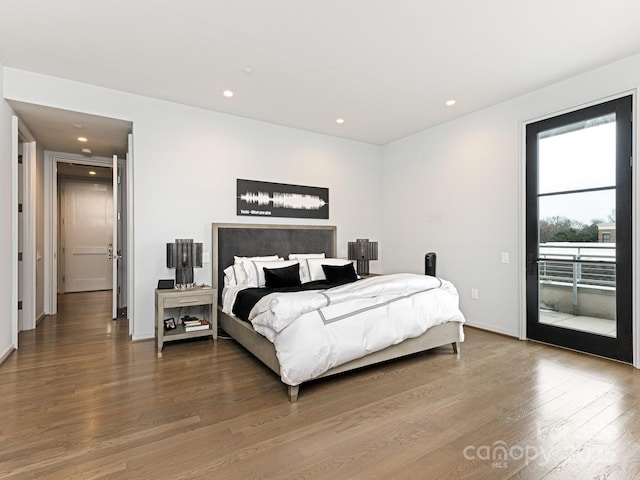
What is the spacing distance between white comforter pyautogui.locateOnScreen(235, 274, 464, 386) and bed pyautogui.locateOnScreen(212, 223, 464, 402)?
0.36ft

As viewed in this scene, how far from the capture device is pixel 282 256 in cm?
489

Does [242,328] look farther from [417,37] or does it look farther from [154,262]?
[417,37]

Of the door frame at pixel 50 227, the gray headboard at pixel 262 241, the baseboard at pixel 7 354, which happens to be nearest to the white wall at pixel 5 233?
the baseboard at pixel 7 354

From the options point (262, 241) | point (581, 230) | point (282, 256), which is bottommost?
point (282, 256)

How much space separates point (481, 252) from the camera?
446 cm

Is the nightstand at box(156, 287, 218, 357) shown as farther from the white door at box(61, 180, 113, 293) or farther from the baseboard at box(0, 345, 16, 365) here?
the white door at box(61, 180, 113, 293)

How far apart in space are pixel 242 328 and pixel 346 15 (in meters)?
2.87

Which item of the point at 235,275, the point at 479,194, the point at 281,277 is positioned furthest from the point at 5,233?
the point at 479,194

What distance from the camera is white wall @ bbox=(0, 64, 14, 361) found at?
3279mm

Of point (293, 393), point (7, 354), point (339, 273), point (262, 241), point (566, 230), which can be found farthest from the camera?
point (262, 241)

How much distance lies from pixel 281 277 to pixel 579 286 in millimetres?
3214

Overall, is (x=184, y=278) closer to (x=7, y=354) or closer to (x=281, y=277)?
(x=281, y=277)

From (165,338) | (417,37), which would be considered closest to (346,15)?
(417,37)

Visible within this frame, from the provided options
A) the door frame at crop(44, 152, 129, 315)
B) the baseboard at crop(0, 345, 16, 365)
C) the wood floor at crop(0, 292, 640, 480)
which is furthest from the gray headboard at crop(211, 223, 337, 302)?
the baseboard at crop(0, 345, 16, 365)
